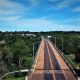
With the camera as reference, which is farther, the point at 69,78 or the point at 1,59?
the point at 1,59

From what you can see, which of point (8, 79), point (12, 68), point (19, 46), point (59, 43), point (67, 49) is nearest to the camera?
point (8, 79)

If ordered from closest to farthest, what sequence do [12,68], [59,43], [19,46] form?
[12,68]
[19,46]
[59,43]

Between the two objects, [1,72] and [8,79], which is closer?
[8,79]

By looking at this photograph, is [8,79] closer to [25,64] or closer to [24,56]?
[25,64]

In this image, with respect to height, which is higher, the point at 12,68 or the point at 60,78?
the point at 60,78

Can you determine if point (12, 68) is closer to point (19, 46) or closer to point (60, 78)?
point (19, 46)

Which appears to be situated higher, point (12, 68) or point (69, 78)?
point (69, 78)

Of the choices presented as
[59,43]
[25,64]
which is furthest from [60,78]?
[59,43]

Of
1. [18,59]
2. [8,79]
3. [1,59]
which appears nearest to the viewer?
[8,79]

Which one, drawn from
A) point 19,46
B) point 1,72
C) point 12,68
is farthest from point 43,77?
point 19,46
